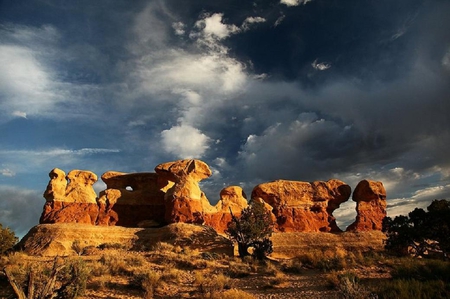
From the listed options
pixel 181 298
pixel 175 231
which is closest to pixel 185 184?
pixel 175 231

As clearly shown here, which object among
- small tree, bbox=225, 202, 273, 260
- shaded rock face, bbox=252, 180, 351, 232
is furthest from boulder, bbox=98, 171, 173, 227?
small tree, bbox=225, 202, 273, 260

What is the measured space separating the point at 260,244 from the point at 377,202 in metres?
21.8

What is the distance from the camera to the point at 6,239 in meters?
25.8

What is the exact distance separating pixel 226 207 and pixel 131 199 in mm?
11398

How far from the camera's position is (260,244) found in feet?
89.7

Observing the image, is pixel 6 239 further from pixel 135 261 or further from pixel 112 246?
pixel 135 261

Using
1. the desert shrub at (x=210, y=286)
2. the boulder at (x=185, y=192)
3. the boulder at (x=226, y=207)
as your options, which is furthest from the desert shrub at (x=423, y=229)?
the boulder at (x=185, y=192)

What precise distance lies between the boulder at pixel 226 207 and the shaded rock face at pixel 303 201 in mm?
1971

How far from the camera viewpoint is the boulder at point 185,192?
3584 centimetres

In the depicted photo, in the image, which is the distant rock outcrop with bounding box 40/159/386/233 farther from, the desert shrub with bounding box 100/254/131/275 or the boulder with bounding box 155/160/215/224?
the desert shrub with bounding box 100/254/131/275

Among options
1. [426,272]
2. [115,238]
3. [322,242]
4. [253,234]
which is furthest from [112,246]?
[426,272]

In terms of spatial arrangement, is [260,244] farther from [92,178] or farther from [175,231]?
[92,178]

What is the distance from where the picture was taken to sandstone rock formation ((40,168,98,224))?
3560 centimetres

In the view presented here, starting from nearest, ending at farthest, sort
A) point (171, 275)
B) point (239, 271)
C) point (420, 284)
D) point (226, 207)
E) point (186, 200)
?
point (420, 284)
point (171, 275)
point (239, 271)
point (186, 200)
point (226, 207)
